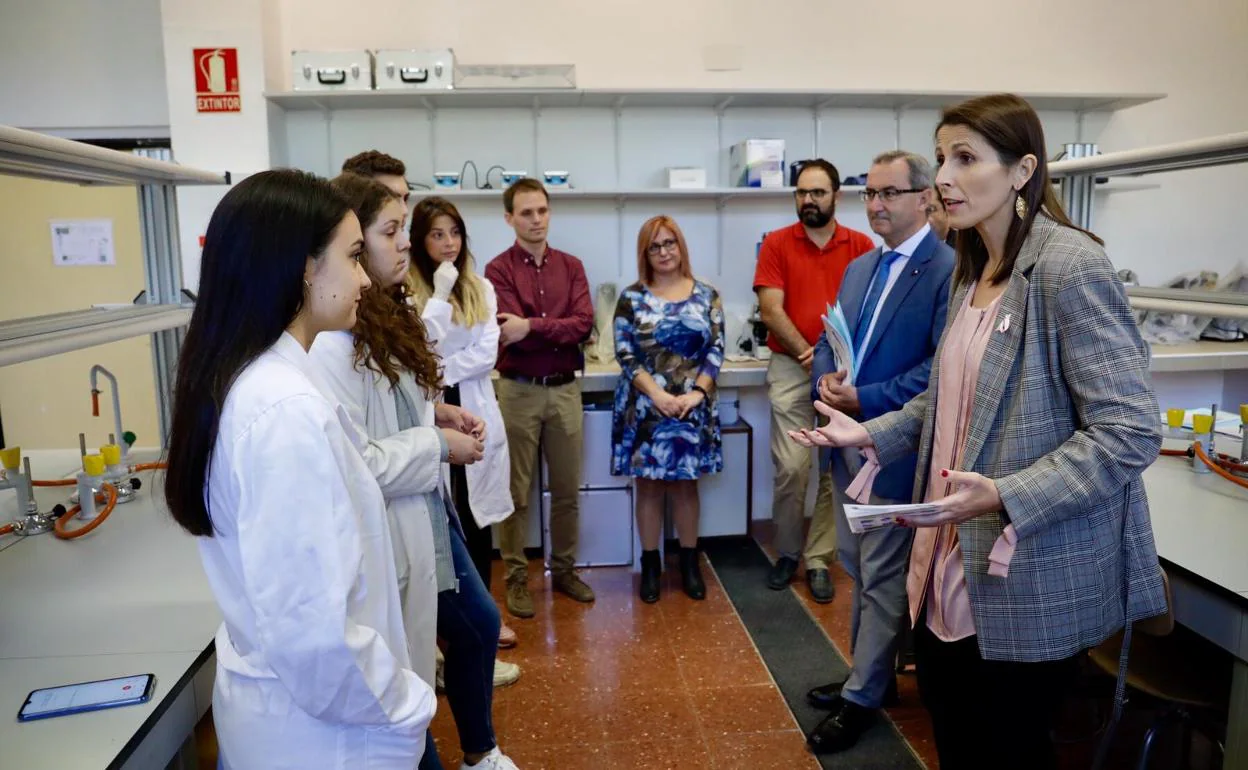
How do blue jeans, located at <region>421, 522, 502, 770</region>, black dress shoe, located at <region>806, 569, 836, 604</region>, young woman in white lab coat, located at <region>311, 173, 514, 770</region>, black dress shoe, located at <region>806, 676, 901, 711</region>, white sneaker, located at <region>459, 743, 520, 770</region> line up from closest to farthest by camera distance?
1. young woman in white lab coat, located at <region>311, 173, 514, 770</region>
2. blue jeans, located at <region>421, 522, 502, 770</region>
3. white sneaker, located at <region>459, 743, 520, 770</region>
4. black dress shoe, located at <region>806, 676, 901, 711</region>
5. black dress shoe, located at <region>806, 569, 836, 604</region>

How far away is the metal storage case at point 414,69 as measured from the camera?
3926 millimetres

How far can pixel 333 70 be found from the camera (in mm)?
3920

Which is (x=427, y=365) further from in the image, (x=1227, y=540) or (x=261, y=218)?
(x=1227, y=540)

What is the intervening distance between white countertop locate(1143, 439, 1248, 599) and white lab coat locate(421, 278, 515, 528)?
1.87 meters

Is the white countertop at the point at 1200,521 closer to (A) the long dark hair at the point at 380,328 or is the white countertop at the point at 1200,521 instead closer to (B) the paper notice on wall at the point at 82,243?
(A) the long dark hair at the point at 380,328

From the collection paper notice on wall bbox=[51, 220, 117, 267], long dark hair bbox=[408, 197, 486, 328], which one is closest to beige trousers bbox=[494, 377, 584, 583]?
long dark hair bbox=[408, 197, 486, 328]

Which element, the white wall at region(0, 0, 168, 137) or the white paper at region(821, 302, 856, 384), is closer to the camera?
the white paper at region(821, 302, 856, 384)

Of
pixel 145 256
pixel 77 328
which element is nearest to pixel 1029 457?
pixel 77 328

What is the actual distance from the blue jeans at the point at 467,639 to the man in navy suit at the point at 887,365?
95cm

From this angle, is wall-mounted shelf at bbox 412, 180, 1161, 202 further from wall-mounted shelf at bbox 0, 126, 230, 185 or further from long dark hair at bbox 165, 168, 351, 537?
long dark hair at bbox 165, 168, 351, 537

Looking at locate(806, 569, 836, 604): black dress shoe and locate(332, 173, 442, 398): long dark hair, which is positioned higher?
locate(332, 173, 442, 398): long dark hair

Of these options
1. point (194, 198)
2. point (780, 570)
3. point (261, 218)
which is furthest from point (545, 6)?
point (261, 218)

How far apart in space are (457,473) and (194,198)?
79.1 inches

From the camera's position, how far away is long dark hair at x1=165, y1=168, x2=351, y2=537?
1.12m
